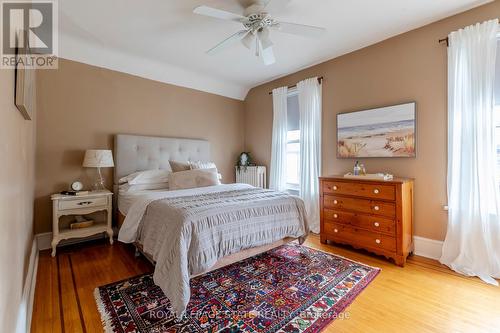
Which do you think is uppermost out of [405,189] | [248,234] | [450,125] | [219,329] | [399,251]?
[450,125]

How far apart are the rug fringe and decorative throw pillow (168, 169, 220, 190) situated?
147 centimetres

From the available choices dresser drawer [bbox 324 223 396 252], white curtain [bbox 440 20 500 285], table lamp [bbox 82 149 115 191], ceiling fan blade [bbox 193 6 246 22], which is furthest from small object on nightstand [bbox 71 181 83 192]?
white curtain [bbox 440 20 500 285]

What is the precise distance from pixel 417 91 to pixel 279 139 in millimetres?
2128

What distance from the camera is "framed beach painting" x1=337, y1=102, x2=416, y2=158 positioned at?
282 cm

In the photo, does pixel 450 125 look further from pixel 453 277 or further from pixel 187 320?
pixel 187 320

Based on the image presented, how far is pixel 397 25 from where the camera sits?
2699 millimetres

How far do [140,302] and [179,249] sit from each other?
23.2 inches

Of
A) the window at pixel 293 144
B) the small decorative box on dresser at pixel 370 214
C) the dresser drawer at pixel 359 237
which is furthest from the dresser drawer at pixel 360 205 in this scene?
the window at pixel 293 144

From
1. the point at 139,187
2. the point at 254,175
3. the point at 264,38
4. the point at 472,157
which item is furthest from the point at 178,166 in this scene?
the point at 472,157

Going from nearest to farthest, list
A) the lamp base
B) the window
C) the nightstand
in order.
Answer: the nightstand < the lamp base < the window

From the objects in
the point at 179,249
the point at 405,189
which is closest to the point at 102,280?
the point at 179,249

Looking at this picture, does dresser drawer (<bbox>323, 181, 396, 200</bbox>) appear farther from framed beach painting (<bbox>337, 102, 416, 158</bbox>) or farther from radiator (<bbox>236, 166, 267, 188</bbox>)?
radiator (<bbox>236, 166, 267, 188</bbox>)

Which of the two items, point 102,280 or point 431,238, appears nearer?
point 102,280

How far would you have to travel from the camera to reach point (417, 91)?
109 inches
